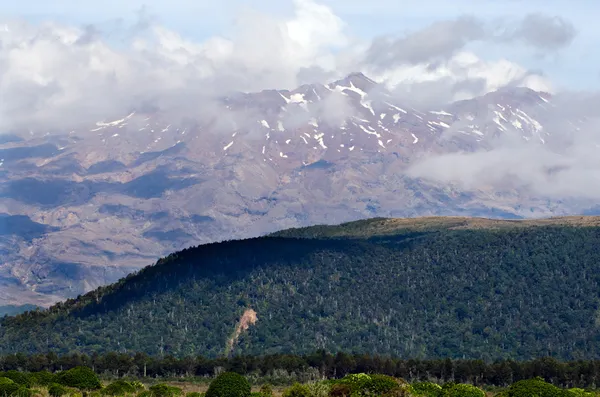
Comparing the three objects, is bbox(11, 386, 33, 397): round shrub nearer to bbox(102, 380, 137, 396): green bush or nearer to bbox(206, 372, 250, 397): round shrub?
bbox(102, 380, 137, 396): green bush

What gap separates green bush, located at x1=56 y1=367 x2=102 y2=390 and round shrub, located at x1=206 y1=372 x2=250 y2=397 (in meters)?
24.3

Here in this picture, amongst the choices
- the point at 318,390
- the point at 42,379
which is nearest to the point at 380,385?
A: the point at 318,390

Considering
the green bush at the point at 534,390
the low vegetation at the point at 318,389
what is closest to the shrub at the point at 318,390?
→ the low vegetation at the point at 318,389

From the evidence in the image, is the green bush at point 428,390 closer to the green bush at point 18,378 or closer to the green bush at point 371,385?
the green bush at point 371,385

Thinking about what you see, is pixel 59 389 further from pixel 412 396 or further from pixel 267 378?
pixel 267 378

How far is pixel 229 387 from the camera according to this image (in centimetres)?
8794

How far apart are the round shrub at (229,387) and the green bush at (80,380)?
24.3 metres

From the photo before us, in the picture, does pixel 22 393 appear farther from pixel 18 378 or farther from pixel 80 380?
pixel 18 378

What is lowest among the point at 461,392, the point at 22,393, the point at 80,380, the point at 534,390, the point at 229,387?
the point at 461,392

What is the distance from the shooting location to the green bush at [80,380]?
108812 mm

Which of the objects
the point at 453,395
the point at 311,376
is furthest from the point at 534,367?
the point at 453,395

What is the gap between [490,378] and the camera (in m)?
189

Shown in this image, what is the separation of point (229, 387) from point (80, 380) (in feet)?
91.2

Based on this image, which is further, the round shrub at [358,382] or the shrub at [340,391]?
the round shrub at [358,382]
